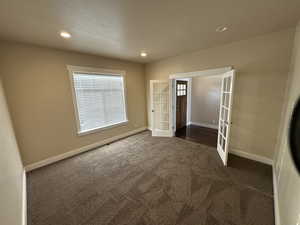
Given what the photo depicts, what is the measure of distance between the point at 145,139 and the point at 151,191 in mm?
2029

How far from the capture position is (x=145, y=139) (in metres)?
3.87

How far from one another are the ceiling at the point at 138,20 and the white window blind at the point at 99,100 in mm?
933

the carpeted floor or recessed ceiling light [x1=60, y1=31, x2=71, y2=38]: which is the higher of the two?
recessed ceiling light [x1=60, y1=31, x2=71, y2=38]

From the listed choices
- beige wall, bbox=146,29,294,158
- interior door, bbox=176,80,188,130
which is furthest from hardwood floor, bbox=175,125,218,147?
beige wall, bbox=146,29,294,158

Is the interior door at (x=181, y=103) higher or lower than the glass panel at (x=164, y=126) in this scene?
higher

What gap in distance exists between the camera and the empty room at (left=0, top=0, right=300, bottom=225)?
1455 millimetres

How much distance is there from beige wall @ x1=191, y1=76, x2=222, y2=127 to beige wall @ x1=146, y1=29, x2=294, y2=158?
1969 millimetres

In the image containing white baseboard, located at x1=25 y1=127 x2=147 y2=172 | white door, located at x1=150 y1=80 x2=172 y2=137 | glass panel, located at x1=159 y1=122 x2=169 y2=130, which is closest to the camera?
white baseboard, located at x1=25 y1=127 x2=147 y2=172

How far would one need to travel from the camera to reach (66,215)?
1559mm

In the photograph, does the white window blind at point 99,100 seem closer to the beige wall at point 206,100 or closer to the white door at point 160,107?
the white door at point 160,107

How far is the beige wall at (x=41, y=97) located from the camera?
7.23 feet

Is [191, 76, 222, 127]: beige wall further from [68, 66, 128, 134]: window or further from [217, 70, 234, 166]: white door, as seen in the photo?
[68, 66, 128, 134]: window

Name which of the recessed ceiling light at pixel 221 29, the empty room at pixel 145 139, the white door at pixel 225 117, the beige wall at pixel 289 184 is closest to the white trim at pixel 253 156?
the empty room at pixel 145 139

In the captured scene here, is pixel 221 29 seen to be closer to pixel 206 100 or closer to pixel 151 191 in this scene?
pixel 151 191
